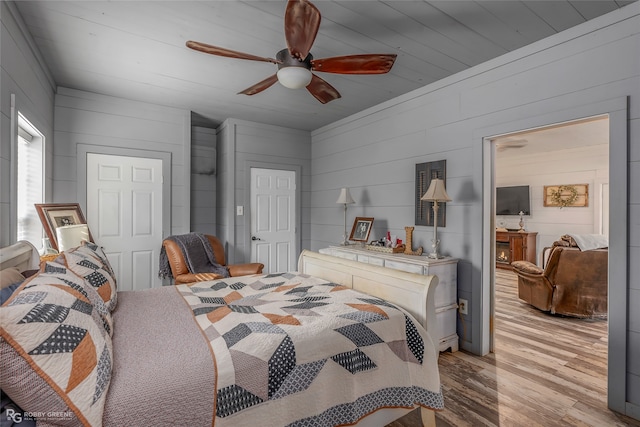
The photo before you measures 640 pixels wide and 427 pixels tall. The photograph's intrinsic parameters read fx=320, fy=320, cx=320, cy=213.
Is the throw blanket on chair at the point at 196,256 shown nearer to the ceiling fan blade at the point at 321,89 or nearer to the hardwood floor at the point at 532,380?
the ceiling fan blade at the point at 321,89

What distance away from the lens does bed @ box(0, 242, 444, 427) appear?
948 millimetres

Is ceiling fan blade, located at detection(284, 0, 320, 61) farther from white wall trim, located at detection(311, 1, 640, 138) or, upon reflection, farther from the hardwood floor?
the hardwood floor

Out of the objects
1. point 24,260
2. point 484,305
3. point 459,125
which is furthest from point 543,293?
point 24,260

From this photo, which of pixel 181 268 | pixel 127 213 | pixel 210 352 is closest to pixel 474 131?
pixel 210 352

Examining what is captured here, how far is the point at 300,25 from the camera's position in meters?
1.69

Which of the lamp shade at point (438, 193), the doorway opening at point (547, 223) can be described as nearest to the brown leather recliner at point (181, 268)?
the lamp shade at point (438, 193)

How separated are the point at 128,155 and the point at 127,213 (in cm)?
68

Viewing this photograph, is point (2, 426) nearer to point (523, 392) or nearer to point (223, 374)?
point (223, 374)

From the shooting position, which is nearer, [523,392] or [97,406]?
[97,406]

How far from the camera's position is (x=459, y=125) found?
9.83 ft

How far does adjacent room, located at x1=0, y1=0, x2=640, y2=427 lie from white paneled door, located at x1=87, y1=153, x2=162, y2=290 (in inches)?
0.9

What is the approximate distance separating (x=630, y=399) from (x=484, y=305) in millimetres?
1027

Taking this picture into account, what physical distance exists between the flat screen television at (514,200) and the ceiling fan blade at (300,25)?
646 cm

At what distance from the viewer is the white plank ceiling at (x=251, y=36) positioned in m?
2.04
